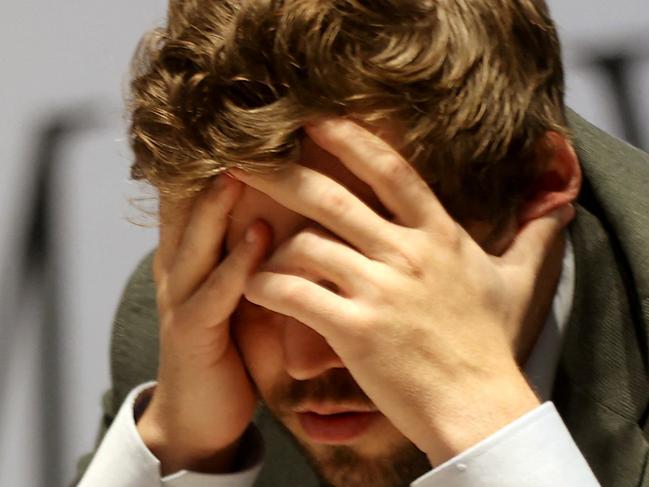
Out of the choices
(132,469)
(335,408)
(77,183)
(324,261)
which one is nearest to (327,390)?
(335,408)

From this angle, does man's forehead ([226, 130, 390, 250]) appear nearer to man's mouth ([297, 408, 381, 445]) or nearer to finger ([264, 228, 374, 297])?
finger ([264, 228, 374, 297])

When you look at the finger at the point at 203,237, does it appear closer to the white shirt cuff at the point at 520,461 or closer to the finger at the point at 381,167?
the finger at the point at 381,167

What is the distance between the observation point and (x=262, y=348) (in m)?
0.76

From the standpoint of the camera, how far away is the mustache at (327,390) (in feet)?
2.36

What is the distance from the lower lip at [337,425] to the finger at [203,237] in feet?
0.46

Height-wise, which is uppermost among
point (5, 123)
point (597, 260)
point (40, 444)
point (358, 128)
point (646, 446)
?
point (358, 128)

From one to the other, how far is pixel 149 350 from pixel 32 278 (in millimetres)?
454

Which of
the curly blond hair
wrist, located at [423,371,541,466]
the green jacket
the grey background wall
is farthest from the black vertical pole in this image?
wrist, located at [423,371,541,466]

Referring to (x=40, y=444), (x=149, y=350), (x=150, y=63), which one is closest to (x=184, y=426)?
(x=149, y=350)

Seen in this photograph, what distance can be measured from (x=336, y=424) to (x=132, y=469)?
21cm

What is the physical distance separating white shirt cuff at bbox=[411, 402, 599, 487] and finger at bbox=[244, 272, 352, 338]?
0.12m

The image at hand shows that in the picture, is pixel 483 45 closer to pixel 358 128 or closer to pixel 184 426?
pixel 358 128

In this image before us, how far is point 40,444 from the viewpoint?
4.42 feet

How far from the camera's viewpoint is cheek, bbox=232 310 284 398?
0.74m
